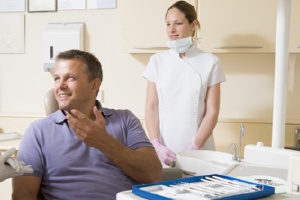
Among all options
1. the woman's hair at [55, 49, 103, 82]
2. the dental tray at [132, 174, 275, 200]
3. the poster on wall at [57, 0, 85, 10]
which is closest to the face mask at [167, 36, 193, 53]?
the woman's hair at [55, 49, 103, 82]

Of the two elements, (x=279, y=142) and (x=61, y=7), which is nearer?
(x=279, y=142)

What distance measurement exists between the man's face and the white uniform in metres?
0.64

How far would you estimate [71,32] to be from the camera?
301 cm

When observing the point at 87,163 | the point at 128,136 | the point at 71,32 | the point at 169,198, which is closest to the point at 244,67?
the point at 71,32

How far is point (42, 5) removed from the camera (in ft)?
10.3

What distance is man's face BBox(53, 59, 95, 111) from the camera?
153 cm

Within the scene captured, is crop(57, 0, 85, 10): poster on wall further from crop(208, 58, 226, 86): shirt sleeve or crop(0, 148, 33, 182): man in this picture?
crop(0, 148, 33, 182): man

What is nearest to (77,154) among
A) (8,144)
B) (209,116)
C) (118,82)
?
(209,116)

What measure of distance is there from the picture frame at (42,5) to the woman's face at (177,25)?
4.49 ft

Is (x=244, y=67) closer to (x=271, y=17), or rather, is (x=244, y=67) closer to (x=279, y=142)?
(x=271, y=17)

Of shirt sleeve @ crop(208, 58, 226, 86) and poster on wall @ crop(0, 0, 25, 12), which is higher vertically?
poster on wall @ crop(0, 0, 25, 12)

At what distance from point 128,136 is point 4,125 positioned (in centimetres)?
184

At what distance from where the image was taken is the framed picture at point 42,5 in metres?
3.12

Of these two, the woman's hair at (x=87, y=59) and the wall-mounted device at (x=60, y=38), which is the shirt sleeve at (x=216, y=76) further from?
the wall-mounted device at (x=60, y=38)
